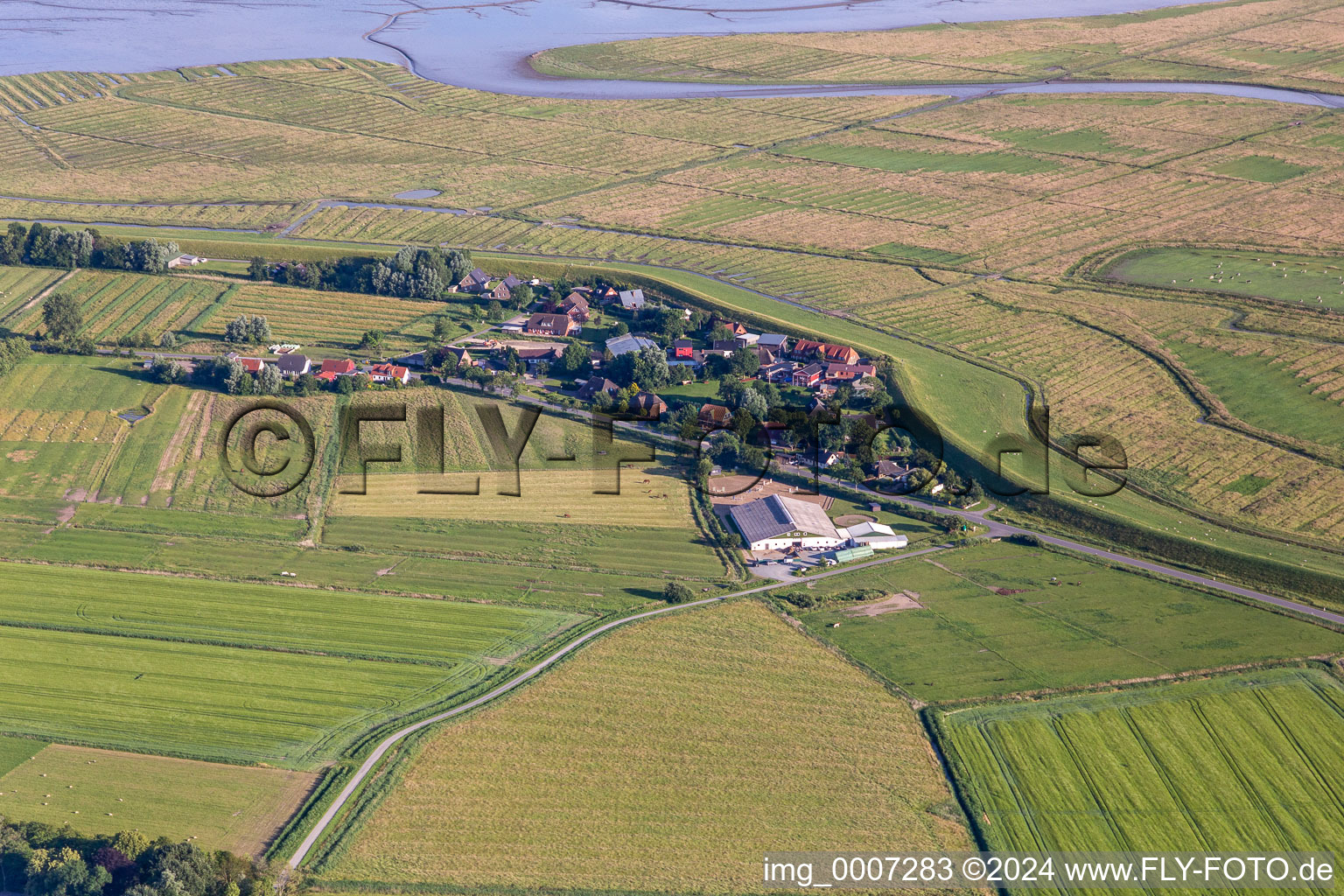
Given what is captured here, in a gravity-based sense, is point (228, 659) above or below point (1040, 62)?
below

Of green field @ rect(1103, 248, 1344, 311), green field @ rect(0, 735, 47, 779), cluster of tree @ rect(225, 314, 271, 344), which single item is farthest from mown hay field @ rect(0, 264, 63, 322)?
green field @ rect(1103, 248, 1344, 311)

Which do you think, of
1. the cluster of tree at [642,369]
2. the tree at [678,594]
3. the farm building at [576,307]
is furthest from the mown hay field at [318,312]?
the tree at [678,594]

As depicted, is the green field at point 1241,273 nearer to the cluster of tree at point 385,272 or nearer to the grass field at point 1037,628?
the grass field at point 1037,628

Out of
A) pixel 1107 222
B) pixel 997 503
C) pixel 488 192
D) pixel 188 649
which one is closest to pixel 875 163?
pixel 1107 222

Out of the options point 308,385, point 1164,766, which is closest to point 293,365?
point 308,385

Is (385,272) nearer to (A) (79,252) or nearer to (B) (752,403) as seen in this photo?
(A) (79,252)

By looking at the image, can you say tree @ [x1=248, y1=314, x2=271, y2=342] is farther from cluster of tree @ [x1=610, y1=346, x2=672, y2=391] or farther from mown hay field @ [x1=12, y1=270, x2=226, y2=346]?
cluster of tree @ [x1=610, y1=346, x2=672, y2=391]

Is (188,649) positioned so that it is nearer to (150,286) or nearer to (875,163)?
(150,286)
